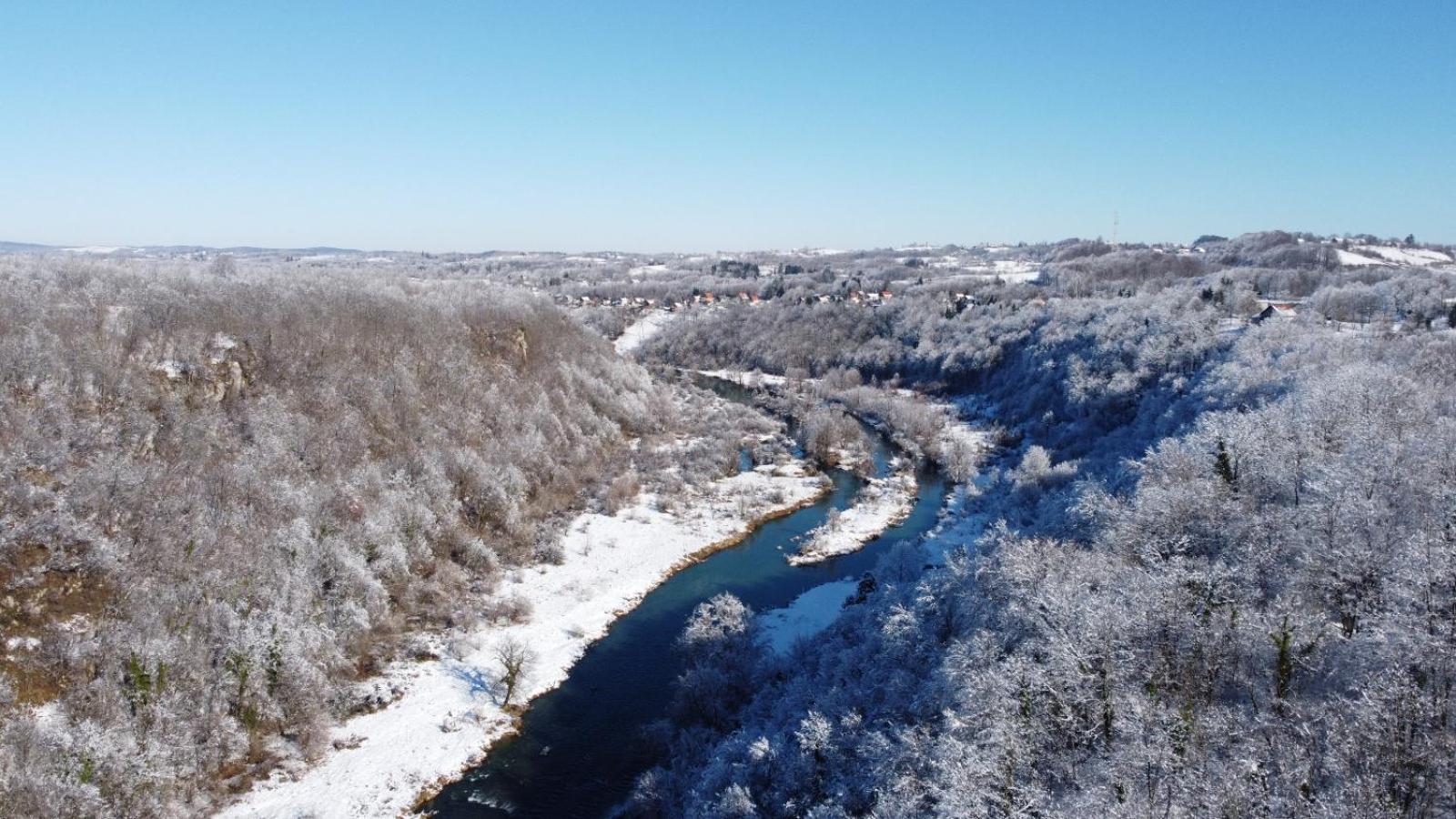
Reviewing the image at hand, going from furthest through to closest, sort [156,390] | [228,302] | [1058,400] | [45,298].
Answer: [1058,400]
[228,302]
[45,298]
[156,390]

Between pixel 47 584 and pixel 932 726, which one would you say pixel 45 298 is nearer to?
pixel 47 584

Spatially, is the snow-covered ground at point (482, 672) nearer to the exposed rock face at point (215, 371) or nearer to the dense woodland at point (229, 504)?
the dense woodland at point (229, 504)

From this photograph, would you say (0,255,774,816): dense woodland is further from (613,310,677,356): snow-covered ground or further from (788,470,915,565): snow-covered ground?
(613,310,677,356): snow-covered ground

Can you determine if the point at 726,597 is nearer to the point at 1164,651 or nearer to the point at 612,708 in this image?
the point at 612,708

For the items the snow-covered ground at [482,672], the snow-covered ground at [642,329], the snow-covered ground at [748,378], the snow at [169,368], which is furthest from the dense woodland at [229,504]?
the snow-covered ground at [642,329]

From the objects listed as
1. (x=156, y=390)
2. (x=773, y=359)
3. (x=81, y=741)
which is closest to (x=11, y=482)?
(x=156, y=390)

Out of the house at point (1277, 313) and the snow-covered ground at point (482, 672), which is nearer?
the snow-covered ground at point (482, 672)
